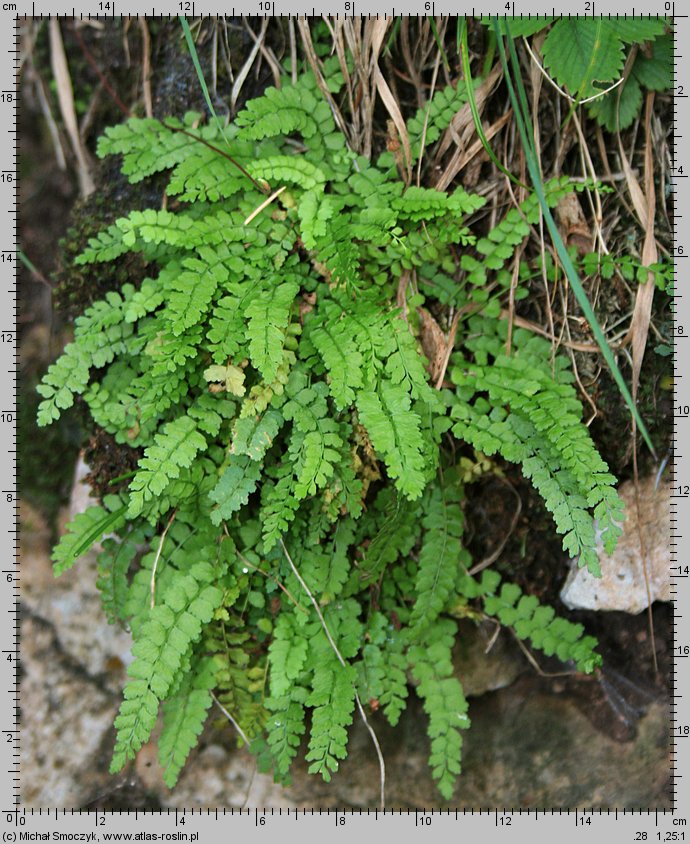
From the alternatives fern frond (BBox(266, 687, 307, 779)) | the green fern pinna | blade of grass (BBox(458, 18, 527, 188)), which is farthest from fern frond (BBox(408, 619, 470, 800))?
blade of grass (BBox(458, 18, 527, 188))

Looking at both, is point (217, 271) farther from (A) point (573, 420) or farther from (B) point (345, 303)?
(A) point (573, 420)

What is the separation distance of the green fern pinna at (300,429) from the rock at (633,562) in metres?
0.22

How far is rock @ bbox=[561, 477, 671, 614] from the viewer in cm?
326

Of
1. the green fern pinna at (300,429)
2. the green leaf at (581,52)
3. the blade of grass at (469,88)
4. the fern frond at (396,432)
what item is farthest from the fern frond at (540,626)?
the green leaf at (581,52)

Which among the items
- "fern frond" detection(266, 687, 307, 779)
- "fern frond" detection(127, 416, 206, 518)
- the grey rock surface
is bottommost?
the grey rock surface

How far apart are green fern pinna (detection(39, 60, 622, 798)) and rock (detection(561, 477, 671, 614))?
0.22 meters

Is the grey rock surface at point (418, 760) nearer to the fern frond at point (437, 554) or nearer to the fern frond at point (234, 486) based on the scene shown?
the fern frond at point (437, 554)

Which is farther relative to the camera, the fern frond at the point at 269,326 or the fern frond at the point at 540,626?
the fern frond at the point at 540,626

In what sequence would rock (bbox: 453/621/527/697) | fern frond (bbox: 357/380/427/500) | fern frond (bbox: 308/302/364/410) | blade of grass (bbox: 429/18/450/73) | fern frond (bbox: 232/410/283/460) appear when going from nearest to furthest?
fern frond (bbox: 357/380/427/500) < fern frond (bbox: 308/302/364/410) < fern frond (bbox: 232/410/283/460) < blade of grass (bbox: 429/18/450/73) < rock (bbox: 453/621/527/697)

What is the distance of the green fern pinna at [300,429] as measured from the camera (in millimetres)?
2766

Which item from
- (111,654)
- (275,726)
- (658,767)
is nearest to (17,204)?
(111,654)

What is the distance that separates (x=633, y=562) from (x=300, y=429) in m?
1.65

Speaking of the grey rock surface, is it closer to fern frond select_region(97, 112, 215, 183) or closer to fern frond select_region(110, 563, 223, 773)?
fern frond select_region(110, 563, 223, 773)

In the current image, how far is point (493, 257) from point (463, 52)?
2.58ft
